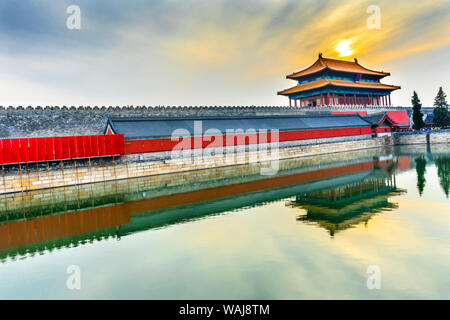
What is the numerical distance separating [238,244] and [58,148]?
50.9 ft

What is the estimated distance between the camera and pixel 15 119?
Answer: 23016 millimetres

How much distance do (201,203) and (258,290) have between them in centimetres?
767

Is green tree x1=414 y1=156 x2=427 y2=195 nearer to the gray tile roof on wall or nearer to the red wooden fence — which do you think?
the gray tile roof on wall

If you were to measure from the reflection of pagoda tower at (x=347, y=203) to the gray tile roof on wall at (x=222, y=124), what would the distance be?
13.8 metres

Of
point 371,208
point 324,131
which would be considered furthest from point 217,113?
point 371,208

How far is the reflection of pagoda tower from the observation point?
9469 millimetres

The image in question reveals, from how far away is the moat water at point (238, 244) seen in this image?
222 inches

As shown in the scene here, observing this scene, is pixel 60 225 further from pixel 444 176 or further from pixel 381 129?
pixel 381 129

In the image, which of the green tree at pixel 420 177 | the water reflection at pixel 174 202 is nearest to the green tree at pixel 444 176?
the water reflection at pixel 174 202

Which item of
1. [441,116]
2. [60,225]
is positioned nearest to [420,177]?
[60,225]

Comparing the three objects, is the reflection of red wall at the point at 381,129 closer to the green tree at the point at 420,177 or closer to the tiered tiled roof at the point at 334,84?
the tiered tiled roof at the point at 334,84

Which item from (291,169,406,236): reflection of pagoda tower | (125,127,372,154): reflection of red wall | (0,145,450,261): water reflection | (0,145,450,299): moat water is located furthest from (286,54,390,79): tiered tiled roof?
(0,145,450,299): moat water
